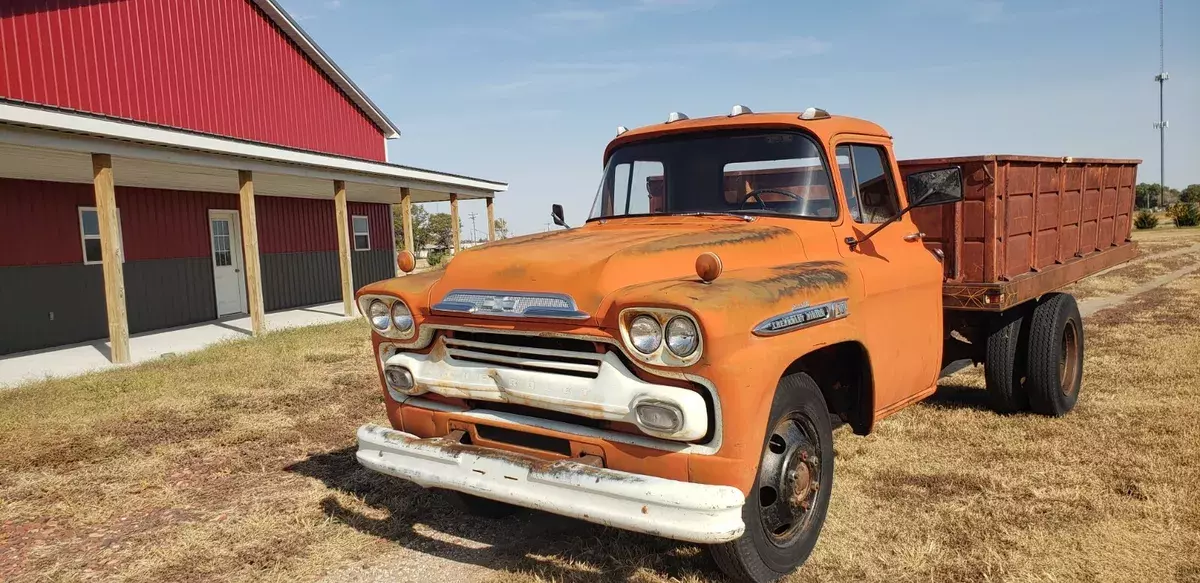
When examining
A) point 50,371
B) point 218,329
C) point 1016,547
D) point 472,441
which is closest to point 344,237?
point 218,329

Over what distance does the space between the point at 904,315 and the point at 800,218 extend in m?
0.79

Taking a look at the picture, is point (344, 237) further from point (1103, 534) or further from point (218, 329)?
point (1103, 534)

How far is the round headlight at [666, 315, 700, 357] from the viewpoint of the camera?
109 inches

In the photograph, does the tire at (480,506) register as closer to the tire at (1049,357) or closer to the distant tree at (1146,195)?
the tire at (1049,357)

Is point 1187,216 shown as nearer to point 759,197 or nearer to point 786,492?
point 759,197

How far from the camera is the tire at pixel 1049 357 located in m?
5.63

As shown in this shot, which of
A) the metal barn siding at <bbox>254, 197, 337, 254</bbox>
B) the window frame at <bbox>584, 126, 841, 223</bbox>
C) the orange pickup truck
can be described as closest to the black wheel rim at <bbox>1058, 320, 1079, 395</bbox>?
the orange pickup truck

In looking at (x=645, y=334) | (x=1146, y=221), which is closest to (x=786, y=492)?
(x=645, y=334)

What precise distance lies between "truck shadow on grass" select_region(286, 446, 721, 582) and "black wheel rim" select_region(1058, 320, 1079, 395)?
13.4ft

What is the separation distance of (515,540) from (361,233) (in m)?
17.6

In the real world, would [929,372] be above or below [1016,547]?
above

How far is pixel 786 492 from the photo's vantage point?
3.27 metres

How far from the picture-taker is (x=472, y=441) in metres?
3.46

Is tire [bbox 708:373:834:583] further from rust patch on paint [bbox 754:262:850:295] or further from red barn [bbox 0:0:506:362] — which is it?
red barn [bbox 0:0:506:362]
